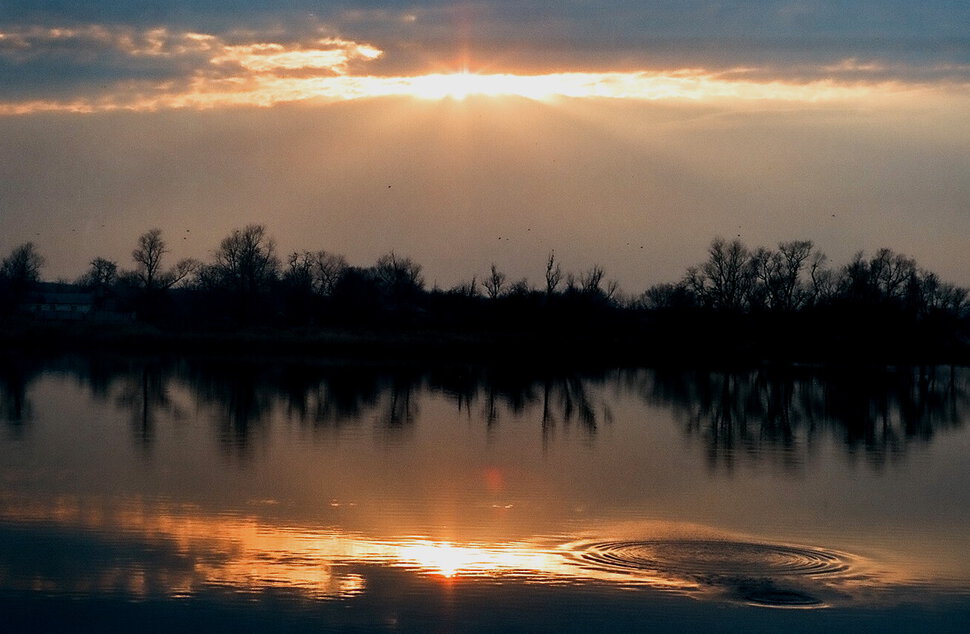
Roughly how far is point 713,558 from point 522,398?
22839 millimetres

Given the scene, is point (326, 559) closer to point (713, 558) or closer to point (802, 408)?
point (713, 558)

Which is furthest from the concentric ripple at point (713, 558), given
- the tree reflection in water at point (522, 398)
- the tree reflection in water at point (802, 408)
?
the tree reflection in water at point (802, 408)

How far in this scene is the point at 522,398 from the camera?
1431 inches

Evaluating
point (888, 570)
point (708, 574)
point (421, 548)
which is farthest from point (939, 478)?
point (421, 548)

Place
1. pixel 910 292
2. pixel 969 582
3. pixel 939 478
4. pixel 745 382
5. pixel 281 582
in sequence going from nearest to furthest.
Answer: pixel 281 582, pixel 969 582, pixel 939 478, pixel 745 382, pixel 910 292

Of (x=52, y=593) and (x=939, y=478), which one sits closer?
(x=52, y=593)

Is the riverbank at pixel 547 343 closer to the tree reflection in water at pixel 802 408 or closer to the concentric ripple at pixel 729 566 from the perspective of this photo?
the tree reflection in water at pixel 802 408

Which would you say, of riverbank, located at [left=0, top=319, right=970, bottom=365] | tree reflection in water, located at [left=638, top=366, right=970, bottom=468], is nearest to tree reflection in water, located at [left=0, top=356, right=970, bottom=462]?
tree reflection in water, located at [left=638, top=366, right=970, bottom=468]

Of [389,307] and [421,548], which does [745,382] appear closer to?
[421,548]

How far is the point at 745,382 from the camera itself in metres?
48.8

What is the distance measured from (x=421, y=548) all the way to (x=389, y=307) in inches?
3734

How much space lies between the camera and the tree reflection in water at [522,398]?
87.0ft

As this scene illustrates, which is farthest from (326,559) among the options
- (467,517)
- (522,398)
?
(522,398)

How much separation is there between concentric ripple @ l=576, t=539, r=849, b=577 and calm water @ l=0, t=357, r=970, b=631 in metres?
0.05
